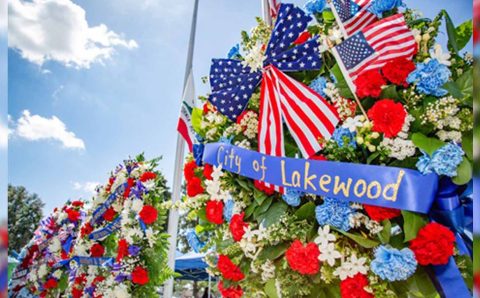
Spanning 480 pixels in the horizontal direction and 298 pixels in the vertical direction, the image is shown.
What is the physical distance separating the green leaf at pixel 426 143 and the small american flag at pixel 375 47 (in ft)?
1.51

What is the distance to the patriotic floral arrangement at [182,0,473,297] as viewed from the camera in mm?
2129

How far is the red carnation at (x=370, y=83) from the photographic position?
7.68ft

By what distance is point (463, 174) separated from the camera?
203 centimetres

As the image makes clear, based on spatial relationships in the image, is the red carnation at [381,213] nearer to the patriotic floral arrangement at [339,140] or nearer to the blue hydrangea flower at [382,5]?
the patriotic floral arrangement at [339,140]

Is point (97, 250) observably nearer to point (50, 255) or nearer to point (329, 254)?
point (50, 255)

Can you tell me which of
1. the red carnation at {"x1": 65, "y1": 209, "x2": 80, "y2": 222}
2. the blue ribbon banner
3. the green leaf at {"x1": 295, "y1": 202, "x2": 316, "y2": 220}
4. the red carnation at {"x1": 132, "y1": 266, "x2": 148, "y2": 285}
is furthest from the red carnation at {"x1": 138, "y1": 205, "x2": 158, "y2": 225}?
the green leaf at {"x1": 295, "y1": 202, "x2": 316, "y2": 220}

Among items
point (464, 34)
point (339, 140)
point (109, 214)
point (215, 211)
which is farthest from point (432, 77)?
point (109, 214)

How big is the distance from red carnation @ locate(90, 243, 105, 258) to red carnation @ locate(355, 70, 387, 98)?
484cm

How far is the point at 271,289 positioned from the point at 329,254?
446 millimetres

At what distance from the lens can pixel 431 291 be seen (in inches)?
82.7

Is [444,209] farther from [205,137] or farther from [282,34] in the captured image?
[205,137]

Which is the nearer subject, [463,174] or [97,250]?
[463,174]

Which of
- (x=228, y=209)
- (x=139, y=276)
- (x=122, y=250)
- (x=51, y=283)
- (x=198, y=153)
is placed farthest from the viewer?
(x=51, y=283)

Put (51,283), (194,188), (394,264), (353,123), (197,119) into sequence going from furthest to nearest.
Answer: (51,283), (197,119), (194,188), (353,123), (394,264)
